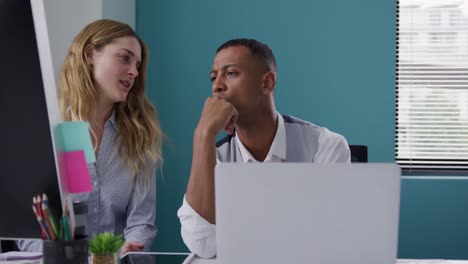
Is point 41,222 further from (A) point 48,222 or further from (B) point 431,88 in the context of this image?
(B) point 431,88

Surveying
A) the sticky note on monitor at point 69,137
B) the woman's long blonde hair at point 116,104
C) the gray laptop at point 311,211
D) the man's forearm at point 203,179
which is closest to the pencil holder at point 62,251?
the sticky note on monitor at point 69,137

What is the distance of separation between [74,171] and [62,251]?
14 cm

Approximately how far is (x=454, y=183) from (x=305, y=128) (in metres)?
1.70

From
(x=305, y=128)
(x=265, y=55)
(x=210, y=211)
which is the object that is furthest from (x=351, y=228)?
(x=265, y=55)

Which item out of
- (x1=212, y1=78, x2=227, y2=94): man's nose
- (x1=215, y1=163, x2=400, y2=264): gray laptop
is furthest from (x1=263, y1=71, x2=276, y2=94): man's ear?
(x1=215, y1=163, x2=400, y2=264): gray laptop

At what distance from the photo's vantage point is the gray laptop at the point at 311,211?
1.23m

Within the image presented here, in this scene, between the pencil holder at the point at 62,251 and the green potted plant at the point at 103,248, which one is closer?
the pencil holder at the point at 62,251

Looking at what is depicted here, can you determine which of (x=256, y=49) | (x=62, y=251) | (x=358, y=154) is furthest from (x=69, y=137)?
(x=358, y=154)

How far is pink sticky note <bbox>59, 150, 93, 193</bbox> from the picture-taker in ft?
3.78

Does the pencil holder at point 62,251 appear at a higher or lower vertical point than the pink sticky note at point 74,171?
lower

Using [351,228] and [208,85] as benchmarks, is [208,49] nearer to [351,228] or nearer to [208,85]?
[208,85]

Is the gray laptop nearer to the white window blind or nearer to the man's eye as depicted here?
the man's eye

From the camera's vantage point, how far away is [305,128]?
2.37 m

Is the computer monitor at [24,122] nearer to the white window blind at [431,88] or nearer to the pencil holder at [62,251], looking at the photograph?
the pencil holder at [62,251]
